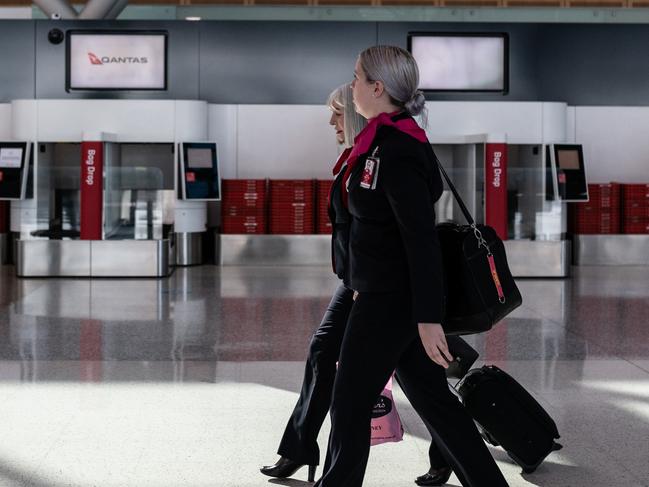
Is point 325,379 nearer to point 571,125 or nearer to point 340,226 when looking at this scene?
point 340,226

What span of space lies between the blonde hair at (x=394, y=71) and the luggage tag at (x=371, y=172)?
184mm

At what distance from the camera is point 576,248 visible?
13.8m

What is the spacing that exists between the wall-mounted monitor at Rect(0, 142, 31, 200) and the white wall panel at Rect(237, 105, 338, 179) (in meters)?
Answer: 3.03

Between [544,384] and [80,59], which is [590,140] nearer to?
[80,59]

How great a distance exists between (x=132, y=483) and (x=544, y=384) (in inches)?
106

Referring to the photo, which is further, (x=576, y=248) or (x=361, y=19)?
(x=361, y=19)

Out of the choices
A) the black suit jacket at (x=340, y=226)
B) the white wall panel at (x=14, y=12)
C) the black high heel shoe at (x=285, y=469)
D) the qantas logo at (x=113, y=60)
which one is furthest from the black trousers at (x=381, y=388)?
the white wall panel at (x=14, y=12)

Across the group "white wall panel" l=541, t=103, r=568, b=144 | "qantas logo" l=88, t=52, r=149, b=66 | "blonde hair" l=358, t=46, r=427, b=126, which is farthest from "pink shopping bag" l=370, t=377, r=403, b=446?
"qantas logo" l=88, t=52, r=149, b=66

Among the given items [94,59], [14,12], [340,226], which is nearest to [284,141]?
[94,59]

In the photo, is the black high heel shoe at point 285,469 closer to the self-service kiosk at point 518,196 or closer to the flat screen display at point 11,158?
the self-service kiosk at point 518,196

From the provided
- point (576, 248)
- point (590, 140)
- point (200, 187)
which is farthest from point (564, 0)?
point (200, 187)

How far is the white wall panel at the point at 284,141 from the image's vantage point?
14.2 metres

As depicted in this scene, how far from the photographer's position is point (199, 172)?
1284 cm

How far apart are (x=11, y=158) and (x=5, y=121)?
1846 mm
